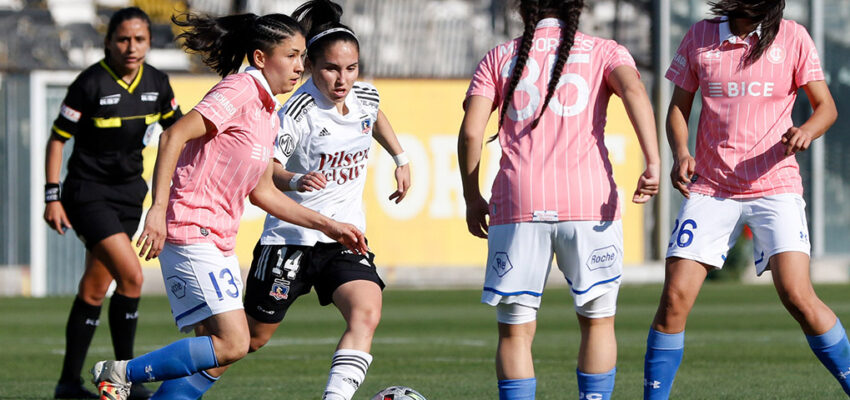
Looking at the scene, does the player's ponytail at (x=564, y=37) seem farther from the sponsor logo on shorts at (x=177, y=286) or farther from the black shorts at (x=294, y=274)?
the sponsor logo on shorts at (x=177, y=286)

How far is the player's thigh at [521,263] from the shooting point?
563 centimetres

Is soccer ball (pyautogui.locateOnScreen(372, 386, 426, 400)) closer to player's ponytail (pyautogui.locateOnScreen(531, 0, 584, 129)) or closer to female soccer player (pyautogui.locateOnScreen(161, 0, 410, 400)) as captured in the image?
female soccer player (pyautogui.locateOnScreen(161, 0, 410, 400))

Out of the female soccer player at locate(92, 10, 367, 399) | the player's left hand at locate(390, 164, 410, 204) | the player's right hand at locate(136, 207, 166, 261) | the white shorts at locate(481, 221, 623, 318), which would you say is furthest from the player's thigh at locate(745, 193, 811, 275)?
the player's right hand at locate(136, 207, 166, 261)

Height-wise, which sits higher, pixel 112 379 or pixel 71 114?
pixel 71 114

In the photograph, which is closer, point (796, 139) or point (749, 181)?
point (796, 139)

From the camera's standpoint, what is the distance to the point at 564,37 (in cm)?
565

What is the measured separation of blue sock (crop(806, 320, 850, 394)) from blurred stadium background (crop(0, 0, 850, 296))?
587 inches

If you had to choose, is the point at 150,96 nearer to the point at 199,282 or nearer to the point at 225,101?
the point at 225,101

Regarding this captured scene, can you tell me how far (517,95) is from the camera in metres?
5.64

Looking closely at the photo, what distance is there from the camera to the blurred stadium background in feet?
70.3

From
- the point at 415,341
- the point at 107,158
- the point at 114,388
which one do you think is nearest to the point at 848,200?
the point at 415,341

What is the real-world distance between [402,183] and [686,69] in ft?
4.81

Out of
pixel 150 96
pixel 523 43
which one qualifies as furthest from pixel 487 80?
pixel 150 96

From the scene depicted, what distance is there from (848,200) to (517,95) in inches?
852
